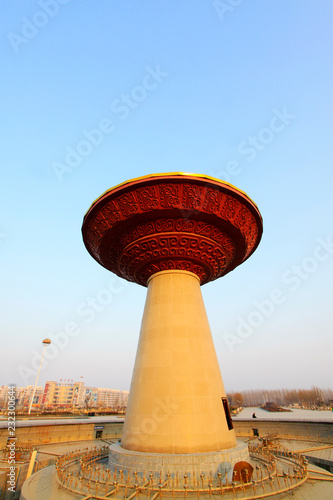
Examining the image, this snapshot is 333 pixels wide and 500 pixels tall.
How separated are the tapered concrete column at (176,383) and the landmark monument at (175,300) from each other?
2 centimetres

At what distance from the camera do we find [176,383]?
7.05 metres

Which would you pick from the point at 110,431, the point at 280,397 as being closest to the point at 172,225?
the point at 110,431

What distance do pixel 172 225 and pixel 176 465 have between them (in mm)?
5843

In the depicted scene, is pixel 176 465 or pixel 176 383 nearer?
pixel 176 465

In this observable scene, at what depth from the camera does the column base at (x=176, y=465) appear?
18.6ft

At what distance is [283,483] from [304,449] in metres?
6.54

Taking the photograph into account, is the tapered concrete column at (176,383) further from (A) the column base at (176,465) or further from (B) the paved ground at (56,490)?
(B) the paved ground at (56,490)

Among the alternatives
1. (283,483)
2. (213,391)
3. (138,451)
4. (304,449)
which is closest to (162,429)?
(138,451)

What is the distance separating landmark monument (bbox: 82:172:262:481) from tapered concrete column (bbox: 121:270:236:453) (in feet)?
0.08

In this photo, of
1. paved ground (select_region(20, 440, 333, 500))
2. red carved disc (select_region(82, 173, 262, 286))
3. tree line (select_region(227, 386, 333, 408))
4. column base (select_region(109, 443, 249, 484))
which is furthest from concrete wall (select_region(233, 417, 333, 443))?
tree line (select_region(227, 386, 333, 408))

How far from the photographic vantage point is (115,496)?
16.0 feet

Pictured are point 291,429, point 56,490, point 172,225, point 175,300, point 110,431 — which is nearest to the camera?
point 56,490

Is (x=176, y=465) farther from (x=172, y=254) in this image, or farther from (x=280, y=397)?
(x=280, y=397)

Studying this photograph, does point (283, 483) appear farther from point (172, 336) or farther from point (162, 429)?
point (172, 336)
